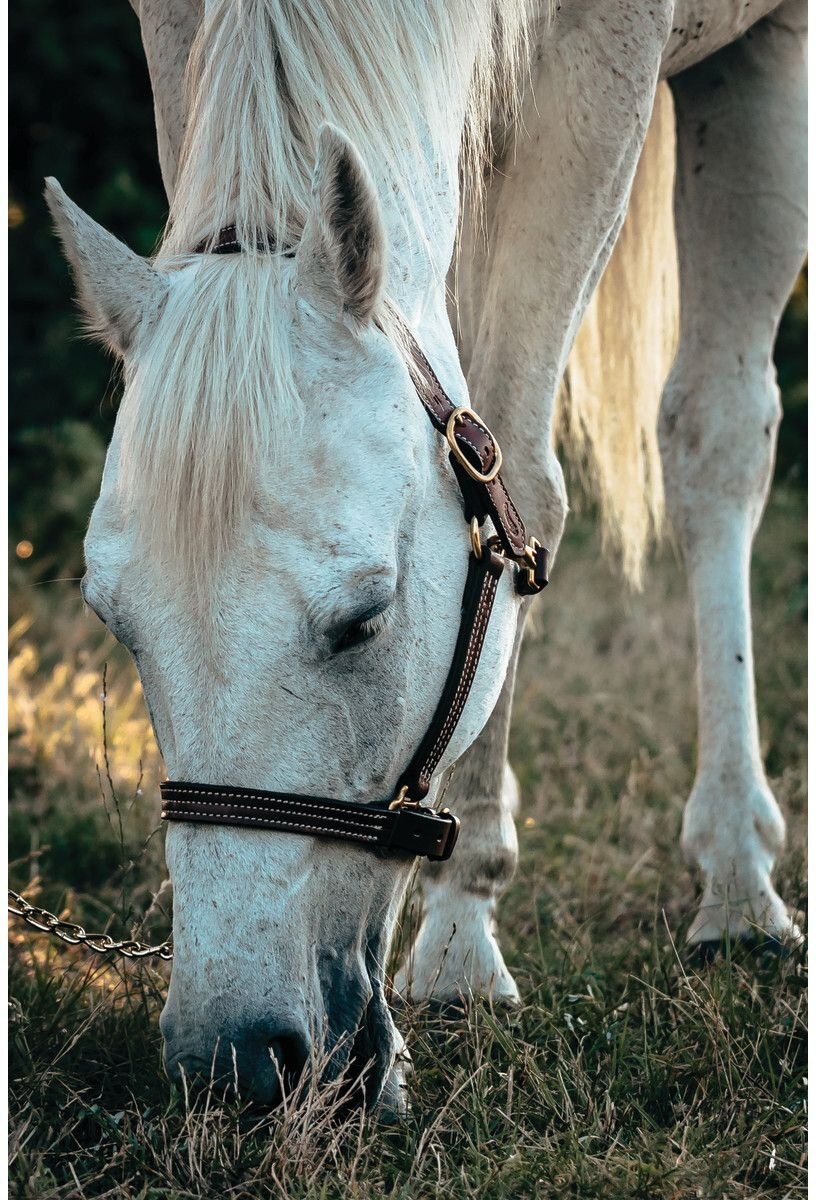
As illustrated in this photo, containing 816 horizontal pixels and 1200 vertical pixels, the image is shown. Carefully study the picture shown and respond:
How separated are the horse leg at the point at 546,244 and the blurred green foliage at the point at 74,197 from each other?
10.8 feet

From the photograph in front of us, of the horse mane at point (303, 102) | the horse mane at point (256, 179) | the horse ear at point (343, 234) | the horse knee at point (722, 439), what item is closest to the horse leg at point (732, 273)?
the horse knee at point (722, 439)

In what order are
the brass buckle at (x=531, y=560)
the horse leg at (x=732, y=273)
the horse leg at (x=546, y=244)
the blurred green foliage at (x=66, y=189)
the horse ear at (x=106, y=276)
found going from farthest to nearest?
the blurred green foliage at (x=66, y=189) → the horse leg at (x=732, y=273) → the horse leg at (x=546, y=244) → the brass buckle at (x=531, y=560) → the horse ear at (x=106, y=276)

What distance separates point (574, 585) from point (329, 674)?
12.8 feet

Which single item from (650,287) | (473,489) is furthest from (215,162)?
(650,287)

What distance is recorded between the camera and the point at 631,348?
338 cm

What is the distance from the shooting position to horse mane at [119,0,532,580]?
5.35 feet

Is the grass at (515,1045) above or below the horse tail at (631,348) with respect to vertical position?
below

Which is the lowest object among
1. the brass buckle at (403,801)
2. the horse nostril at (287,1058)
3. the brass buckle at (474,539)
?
the horse nostril at (287,1058)

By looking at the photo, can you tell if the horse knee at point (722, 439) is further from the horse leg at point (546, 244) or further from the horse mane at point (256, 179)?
the horse mane at point (256, 179)

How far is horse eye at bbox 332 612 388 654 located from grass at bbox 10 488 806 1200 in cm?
55

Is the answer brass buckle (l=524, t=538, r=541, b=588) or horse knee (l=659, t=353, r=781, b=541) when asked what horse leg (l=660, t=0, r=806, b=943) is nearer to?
horse knee (l=659, t=353, r=781, b=541)

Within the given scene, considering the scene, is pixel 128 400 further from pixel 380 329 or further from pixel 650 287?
pixel 650 287

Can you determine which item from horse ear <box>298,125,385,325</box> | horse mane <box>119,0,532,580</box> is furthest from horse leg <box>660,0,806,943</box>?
horse ear <box>298,125,385,325</box>

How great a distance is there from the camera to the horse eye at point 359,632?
167 cm
